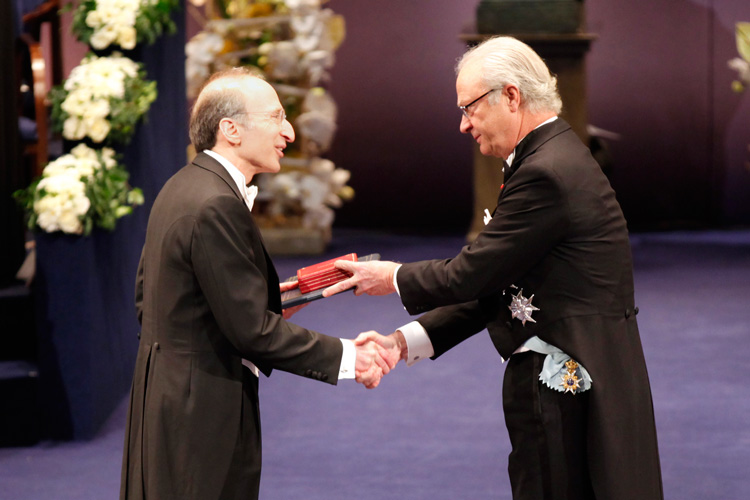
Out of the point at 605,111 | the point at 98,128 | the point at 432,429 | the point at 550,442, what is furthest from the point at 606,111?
the point at 550,442

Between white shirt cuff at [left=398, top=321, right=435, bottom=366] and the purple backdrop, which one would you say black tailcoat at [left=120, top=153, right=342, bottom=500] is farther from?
the purple backdrop

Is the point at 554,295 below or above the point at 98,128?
below

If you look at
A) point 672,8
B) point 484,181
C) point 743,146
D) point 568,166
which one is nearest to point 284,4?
point 484,181

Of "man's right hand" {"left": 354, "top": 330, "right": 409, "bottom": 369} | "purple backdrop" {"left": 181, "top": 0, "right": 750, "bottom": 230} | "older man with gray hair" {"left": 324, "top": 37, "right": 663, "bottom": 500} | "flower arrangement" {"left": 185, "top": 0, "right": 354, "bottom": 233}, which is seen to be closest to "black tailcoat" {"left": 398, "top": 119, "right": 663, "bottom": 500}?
"older man with gray hair" {"left": 324, "top": 37, "right": 663, "bottom": 500}

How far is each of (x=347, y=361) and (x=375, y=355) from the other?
0.49ft

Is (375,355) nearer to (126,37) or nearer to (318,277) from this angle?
(318,277)

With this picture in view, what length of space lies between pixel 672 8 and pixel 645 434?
7600 mm

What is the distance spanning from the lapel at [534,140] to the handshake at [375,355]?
493 millimetres

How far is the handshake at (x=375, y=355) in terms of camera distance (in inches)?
95.8

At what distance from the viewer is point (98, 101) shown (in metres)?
4.25

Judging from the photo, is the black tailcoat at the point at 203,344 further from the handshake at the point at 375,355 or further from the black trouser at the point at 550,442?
the black trouser at the point at 550,442

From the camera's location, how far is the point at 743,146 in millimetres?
9336

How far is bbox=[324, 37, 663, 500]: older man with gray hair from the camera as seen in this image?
90.4 inches

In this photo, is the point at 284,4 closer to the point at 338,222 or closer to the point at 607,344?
the point at 338,222
